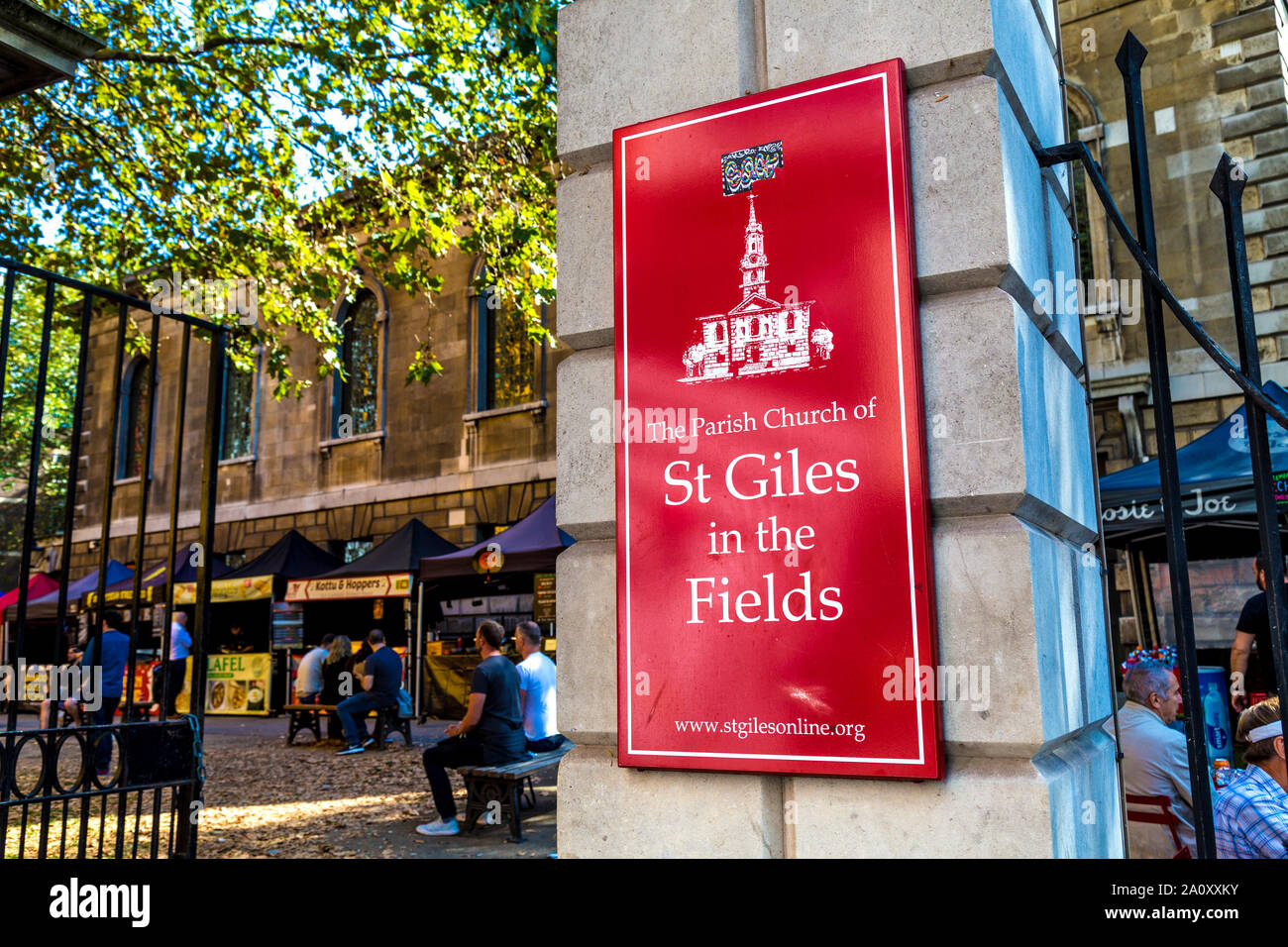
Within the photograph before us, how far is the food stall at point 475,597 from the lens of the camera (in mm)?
11789

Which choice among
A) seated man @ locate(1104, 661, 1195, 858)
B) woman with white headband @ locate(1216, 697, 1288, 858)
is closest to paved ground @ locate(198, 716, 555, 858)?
seated man @ locate(1104, 661, 1195, 858)

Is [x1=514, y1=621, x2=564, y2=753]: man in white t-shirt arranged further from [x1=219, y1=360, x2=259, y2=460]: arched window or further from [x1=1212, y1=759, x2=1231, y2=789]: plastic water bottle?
[x1=219, y1=360, x2=259, y2=460]: arched window

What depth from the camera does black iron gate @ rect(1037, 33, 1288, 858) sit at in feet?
6.79

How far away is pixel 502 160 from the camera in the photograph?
33.0ft

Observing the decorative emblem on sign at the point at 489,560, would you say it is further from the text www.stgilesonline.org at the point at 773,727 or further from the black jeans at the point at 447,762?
the text www.stgilesonline.org at the point at 773,727

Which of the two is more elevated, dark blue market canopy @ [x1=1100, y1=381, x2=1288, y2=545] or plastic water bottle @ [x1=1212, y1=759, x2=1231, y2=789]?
dark blue market canopy @ [x1=1100, y1=381, x2=1288, y2=545]

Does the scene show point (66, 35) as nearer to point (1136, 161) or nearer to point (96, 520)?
point (1136, 161)

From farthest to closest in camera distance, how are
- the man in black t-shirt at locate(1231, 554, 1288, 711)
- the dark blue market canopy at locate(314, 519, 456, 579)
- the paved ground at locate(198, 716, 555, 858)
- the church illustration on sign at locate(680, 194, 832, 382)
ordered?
the dark blue market canopy at locate(314, 519, 456, 579)
the paved ground at locate(198, 716, 555, 858)
the man in black t-shirt at locate(1231, 554, 1288, 711)
the church illustration on sign at locate(680, 194, 832, 382)

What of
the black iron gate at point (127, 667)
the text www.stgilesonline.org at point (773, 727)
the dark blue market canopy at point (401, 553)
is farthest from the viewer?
the dark blue market canopy at point (401, 553)

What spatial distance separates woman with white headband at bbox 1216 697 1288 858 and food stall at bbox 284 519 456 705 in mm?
12465

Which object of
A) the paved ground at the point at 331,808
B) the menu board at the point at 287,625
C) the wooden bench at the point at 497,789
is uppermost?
the menu board at the point at 287,625

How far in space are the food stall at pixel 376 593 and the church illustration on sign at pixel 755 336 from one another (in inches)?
516

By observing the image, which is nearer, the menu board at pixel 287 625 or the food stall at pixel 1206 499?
the food stall at pixel 1206 499

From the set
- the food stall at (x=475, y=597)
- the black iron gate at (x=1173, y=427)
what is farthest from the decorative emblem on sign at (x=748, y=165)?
the food stall at (x=475, y=597)
